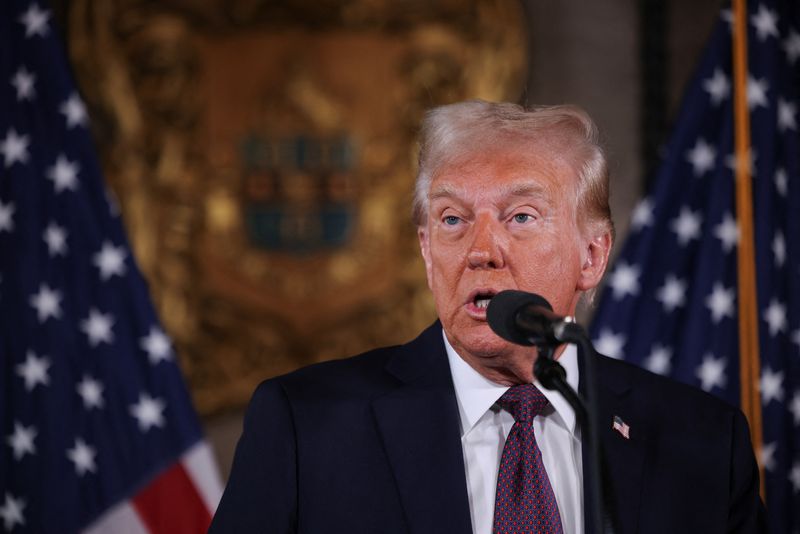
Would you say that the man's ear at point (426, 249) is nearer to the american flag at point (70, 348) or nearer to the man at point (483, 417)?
the man at point (483, 417)

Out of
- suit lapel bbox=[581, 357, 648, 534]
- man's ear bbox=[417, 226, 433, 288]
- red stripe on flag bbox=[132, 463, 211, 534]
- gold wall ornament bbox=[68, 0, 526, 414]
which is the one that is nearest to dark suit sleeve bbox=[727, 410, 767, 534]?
suit lapel bbox=[581, 357, 648, 534]

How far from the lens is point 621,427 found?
6.23 feet

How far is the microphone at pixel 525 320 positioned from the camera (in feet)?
4.37

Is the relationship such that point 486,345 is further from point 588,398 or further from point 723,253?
point 723,253

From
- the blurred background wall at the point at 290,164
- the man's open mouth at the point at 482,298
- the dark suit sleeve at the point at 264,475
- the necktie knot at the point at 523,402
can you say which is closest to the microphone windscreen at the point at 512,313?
the man's open mouth at the point at 482,298

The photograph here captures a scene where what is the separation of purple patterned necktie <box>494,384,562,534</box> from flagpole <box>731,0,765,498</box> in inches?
55.3

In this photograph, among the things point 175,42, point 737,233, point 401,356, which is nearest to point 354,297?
point 175,42

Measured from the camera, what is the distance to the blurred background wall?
397 cm

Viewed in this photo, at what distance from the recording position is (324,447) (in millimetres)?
1787

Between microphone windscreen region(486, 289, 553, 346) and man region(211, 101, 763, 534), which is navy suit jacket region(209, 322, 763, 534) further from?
microphone windscreen region(486, 289, 553, 346)

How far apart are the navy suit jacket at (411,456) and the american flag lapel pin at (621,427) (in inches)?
0.5

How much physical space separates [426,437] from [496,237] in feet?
1.21

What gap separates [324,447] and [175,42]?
8.40 feet

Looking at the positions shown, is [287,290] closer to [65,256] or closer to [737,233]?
[65,256]
